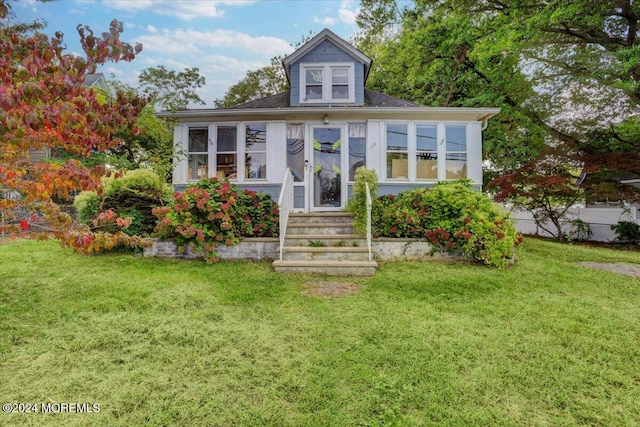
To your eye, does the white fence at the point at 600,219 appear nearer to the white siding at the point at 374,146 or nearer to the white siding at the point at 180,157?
the white siding at the point at 374,146

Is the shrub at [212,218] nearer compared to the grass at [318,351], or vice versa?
the grass at [318,351]

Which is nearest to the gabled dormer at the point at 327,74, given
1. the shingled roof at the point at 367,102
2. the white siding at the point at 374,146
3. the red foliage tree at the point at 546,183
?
the shingled roof at the point at 367,102

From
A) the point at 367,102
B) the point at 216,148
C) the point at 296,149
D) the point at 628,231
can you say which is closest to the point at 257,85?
the point at 367,102

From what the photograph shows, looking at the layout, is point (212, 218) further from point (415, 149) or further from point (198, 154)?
point (415, 149)

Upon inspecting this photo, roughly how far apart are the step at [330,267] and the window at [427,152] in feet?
12.6

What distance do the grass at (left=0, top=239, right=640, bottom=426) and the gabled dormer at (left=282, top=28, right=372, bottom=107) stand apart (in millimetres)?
5927

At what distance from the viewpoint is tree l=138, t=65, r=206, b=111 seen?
2177 cm

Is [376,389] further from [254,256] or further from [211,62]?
[211,62]

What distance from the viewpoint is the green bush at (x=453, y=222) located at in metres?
5.29

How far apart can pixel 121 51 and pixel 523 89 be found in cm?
1243

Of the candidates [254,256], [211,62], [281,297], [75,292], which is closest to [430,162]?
[254,256]

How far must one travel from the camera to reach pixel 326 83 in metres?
8.34

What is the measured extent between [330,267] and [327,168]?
11.7 ft

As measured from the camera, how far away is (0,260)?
5371mm
